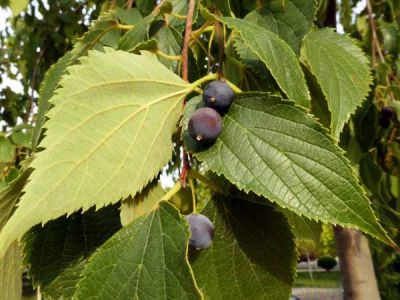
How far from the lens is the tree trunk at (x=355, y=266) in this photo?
1.65m

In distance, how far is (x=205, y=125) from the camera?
52 cm

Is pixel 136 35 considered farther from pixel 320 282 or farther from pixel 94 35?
pixel 320 282

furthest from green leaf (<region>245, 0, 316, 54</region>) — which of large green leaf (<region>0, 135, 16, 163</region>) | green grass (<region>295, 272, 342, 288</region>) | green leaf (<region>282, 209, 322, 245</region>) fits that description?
green grass (<region>295, 272, 342, 288</region>)

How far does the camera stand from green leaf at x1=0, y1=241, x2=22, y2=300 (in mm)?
603

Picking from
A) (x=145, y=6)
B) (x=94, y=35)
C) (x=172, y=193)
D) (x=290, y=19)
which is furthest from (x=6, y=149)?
(x=172, y=193)

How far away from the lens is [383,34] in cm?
191

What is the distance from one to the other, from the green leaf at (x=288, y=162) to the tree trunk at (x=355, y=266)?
118 cm

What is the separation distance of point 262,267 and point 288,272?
3 centimetres

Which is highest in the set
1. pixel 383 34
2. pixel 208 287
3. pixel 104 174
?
pixel 383 34

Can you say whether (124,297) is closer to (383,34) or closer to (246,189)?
(246,189)

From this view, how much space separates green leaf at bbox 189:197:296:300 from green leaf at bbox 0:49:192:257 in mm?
101

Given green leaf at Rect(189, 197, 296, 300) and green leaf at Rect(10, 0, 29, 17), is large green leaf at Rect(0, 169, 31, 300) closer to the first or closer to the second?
green leaf at Rect(189, 197, 296, 300)

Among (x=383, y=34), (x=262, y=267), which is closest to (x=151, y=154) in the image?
(x=262, y=267)

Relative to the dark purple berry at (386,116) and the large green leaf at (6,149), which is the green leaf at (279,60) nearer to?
the dark purple berry at (386,116)
